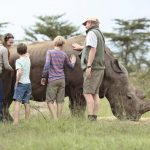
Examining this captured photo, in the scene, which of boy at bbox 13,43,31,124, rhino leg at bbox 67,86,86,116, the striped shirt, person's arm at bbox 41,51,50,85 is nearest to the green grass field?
boy at bbox 13,43,31,124

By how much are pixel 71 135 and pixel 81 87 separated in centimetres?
381

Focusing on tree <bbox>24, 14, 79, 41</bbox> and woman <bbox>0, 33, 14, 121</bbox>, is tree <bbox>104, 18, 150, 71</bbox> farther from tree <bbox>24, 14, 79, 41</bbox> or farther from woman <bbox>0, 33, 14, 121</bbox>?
woman <bbox>0, 33, 14, 121</bbox>

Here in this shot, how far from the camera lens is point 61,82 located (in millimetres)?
12469

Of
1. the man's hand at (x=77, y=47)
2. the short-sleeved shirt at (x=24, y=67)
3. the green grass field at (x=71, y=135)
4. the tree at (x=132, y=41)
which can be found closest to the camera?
the green grass field at (x=71, y=135)

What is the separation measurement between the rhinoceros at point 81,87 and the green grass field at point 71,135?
1.52 m

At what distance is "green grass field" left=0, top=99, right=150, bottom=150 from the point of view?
8.73 meters

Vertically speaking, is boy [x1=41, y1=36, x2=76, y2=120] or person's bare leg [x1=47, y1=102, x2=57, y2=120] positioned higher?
boy [x1=41, y1=36, x2=76, y2=120]

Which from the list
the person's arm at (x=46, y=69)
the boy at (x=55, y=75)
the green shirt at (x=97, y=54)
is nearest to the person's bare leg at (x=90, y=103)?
the green shirt at (x=97, y=54)

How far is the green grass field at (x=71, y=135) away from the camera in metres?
8.73

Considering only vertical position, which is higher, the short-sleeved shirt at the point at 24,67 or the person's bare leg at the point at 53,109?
the short-sleeved shirt at the point at 24,67

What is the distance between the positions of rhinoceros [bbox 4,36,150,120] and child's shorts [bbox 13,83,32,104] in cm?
101

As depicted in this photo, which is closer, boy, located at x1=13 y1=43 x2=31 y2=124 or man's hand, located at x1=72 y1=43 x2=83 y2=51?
boy, located at x1=13 y1=43 x2=31 y2=124

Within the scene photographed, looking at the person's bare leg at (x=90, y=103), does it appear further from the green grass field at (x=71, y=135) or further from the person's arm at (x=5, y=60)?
the person's arm at (x=5, y=60)

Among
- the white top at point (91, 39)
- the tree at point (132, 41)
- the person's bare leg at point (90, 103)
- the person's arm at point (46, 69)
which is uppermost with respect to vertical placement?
the white top at point (91, 39)
